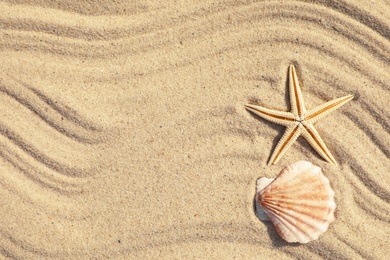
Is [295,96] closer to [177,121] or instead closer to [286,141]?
[286,141]

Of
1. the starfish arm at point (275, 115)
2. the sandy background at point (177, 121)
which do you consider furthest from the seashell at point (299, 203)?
the starfish arm at point (275, 115)

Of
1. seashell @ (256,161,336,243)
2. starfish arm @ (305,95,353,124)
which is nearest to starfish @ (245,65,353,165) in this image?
starfish arm @ (305,95,353,124)

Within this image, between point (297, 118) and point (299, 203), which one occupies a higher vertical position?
point (297, 118)

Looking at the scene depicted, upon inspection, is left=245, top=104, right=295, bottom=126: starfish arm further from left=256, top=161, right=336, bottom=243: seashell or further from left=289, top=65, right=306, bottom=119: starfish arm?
left=256, top=161, right=336, bottom=243: seashell

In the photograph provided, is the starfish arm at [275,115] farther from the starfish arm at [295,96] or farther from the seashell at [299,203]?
the seashell at [299,203]

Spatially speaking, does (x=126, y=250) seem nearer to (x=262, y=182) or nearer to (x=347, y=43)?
(x=262, y=182)

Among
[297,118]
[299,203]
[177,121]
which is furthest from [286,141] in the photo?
[177,121]
